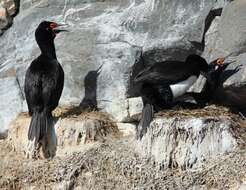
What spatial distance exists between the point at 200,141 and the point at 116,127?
3.80 ft

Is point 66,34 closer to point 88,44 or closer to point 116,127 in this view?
point 88,44

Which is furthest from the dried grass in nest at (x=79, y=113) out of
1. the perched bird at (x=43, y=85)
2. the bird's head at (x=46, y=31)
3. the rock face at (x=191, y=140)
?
the rock face at (x=191, y=140)

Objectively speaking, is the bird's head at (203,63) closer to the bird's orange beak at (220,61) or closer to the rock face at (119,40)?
the bird's orange beak at (220,61)

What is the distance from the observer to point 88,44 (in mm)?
7898

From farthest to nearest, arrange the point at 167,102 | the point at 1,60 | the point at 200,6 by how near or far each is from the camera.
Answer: the point at 1,60 < the point at 200,6 < the point at 167,102

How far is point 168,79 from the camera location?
23.3 feet

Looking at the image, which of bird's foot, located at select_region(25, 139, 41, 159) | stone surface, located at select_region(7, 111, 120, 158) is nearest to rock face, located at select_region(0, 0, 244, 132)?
stone surface, located at select_region(7, 111, 120, 158)

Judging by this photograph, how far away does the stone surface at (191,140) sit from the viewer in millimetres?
6453

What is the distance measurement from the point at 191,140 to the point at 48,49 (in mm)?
2017

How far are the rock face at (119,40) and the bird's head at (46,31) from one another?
0.27 m

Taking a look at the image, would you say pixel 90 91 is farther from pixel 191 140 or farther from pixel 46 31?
pixel 191 140

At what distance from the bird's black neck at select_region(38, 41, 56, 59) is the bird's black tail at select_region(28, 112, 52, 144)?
74 cm

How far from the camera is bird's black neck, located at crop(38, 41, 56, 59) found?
302 inches

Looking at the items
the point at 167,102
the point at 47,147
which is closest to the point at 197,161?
the point at 167,102
